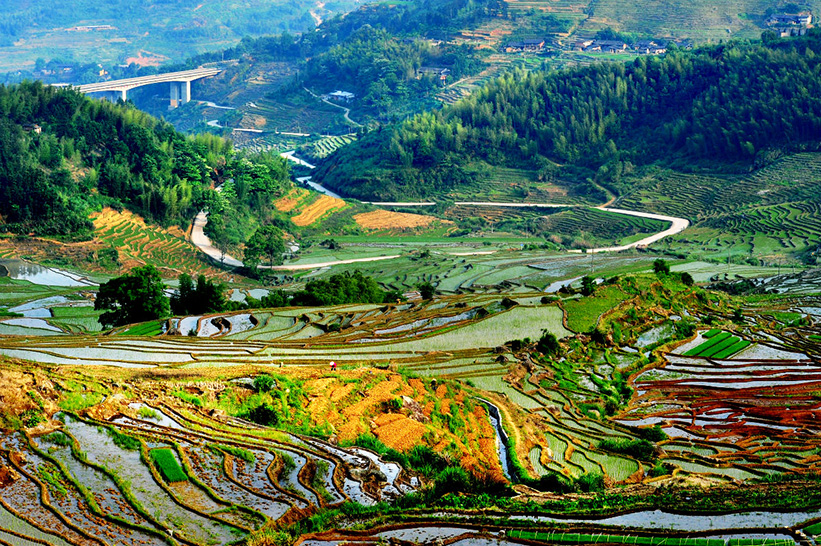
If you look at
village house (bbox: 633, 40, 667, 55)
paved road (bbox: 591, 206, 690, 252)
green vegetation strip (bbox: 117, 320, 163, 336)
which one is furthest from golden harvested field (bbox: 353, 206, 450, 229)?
village house (bbox: 633, 40, 667, 55)

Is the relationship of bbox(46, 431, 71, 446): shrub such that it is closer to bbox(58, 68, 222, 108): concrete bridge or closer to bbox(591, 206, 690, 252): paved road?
bbox(591, 206, 690, 252): paved road

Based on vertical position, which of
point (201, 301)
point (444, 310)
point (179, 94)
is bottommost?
point (201, 301)

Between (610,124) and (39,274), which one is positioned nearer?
(39,274)

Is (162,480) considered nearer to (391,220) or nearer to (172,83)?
(391,220)

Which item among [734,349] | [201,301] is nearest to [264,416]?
[734,349]

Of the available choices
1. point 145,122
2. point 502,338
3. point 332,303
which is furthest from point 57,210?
point 502,338

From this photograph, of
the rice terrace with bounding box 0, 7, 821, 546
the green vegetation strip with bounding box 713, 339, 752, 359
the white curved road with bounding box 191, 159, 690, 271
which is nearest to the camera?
the rice terrace with bounding box 0, 7, 821, 546

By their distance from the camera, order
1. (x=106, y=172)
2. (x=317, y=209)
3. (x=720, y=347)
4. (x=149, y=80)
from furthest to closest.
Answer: (x=149, y=80)
(x=317, y=209)
(x=106, y=172)
(x=720, y=347)
